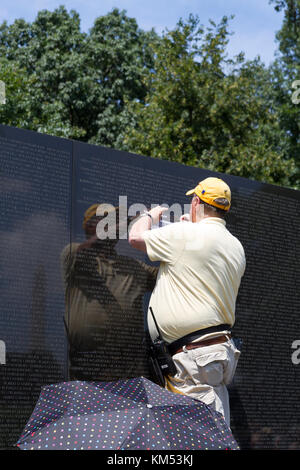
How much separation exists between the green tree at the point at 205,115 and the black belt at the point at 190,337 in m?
11.1

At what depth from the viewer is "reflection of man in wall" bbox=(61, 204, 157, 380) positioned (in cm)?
517

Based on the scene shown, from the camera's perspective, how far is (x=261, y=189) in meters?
6.83

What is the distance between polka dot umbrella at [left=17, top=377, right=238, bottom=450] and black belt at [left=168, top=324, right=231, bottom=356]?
80cm

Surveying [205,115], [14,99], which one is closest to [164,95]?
[205,115]

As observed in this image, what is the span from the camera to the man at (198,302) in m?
4.66

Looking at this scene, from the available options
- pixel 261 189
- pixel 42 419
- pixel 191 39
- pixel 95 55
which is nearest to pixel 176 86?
pixel 191 39

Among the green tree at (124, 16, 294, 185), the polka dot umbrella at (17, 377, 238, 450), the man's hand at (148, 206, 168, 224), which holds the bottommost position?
the polka dot umbrella at (17, 377, 238, 450)

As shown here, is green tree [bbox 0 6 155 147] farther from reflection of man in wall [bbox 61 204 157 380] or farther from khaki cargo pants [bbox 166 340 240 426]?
khaki cargo pants [bbox 166 340 240 426]

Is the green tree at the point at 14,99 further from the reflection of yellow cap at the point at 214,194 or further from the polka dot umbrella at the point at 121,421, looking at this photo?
the polka dot umbrella at the point at 121,421

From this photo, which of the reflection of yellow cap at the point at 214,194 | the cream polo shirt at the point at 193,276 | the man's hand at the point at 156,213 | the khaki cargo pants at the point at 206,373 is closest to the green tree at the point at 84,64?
the man's hand at the point at 156,213

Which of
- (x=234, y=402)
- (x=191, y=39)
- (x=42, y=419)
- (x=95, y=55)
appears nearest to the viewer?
(x=42, y=419)

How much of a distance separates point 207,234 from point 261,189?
2.22 m

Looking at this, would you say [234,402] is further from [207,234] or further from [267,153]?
[267,153]

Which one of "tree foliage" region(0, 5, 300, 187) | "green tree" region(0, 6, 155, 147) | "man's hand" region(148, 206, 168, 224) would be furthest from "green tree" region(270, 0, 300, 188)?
"man's hand" region(148, 206, 168, 224)
